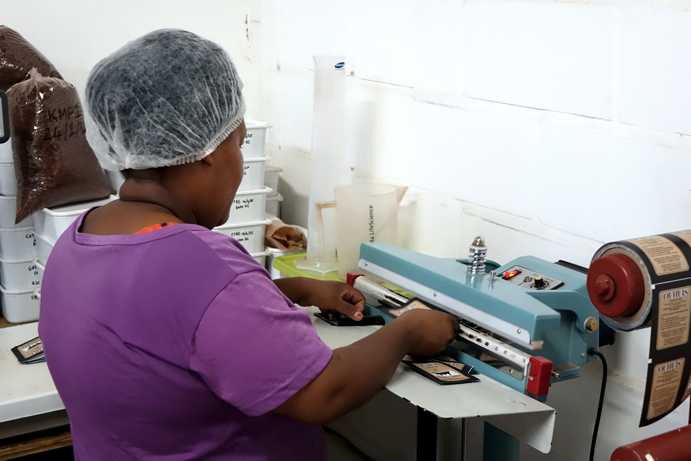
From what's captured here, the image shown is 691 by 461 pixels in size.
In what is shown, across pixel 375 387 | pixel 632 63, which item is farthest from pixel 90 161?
pixel 632 63

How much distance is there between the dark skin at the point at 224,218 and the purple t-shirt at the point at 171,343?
36mm

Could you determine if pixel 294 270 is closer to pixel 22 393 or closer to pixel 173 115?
pixel 22 393

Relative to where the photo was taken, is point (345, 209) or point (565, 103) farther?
point (345, 209)

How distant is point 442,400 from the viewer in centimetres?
141

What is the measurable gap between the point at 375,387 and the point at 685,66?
0.87 m

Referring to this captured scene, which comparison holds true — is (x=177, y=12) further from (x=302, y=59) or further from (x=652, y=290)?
(x=652, y=290)

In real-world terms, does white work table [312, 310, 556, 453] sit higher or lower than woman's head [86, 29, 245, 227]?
lower

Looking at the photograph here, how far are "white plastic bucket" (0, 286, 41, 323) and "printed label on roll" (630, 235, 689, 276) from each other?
180 centimetres

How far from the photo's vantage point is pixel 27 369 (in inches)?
74.0

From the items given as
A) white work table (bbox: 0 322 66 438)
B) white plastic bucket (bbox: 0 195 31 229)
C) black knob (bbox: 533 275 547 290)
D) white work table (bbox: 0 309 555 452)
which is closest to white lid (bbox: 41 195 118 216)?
white plastic bucket (bbox: 0 195 31 229)

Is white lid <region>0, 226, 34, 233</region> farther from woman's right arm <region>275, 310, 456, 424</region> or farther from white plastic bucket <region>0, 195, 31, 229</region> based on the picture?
woman's right arm <region>275, 310, 456, 424</region>

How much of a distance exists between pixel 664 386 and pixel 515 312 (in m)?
0.32

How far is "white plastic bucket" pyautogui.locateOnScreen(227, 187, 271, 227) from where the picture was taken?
7.88 ft

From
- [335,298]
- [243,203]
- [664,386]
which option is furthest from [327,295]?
[664,386]
